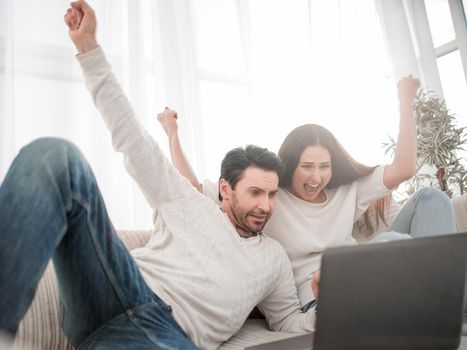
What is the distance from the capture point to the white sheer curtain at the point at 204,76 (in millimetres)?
1907

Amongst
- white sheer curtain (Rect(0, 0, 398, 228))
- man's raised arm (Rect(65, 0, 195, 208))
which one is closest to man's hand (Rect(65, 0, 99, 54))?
man's raised arm (Rect(65, 0, 195, 208))

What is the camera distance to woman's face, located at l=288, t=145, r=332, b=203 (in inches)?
61.8

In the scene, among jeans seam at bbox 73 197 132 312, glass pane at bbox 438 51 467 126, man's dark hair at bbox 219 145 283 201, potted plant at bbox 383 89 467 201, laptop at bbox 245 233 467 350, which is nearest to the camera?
laptop at bbox 245 233 467 350

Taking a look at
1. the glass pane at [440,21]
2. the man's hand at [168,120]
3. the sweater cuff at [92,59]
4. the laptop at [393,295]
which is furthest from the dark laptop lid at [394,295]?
the glass pane at [440,21]

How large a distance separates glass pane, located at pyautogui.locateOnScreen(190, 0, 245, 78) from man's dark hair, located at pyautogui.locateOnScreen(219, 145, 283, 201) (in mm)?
1250

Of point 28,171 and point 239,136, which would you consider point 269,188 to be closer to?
point 28,171

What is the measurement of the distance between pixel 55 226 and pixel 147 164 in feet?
1.47

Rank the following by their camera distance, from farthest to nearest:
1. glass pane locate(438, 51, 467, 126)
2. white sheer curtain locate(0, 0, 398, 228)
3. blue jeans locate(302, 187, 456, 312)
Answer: glass pane locate(438, 51, 467, 126)
white sheer curtain locate(0, 0, 398, 228)
blue jeans locate(302, 187, 456, 312)

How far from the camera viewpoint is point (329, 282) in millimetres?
595

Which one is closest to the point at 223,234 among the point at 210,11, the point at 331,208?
the point at 331,208

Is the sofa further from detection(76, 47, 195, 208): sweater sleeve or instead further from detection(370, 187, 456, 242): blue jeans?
detection(370, 187, 456, 242): blue jeans

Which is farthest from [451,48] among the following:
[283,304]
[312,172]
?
[283,304]

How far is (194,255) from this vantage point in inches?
44.7

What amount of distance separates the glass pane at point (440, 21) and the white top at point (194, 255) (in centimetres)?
310
